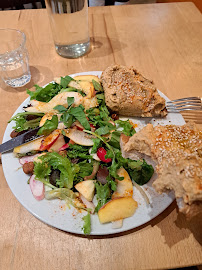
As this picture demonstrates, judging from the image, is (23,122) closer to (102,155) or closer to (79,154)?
(79,154)

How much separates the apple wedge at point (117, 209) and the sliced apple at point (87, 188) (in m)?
0.12

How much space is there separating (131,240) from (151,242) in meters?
0.12

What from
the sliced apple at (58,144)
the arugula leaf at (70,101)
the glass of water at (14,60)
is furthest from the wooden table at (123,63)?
the arugula leaf at (70,101)

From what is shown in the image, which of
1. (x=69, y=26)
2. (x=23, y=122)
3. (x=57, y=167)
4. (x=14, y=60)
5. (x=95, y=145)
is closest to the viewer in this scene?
(x=57, y=167)

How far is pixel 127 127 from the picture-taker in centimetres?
183

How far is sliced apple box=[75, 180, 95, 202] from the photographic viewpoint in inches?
57.6

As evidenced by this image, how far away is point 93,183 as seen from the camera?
1512 millimetres

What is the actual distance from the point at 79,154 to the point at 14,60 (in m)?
Result: 1.38

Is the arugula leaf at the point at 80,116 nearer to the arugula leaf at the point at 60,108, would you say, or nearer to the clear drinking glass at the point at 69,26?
the arugula leaf at the point at 60,108

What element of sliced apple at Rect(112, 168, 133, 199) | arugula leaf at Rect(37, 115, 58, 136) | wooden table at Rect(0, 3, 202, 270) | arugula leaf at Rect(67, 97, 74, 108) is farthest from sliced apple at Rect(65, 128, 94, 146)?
wooden table at Rect(0, 3, 202, 270)

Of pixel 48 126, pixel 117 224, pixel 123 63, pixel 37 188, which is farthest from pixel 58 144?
pixel 123 63

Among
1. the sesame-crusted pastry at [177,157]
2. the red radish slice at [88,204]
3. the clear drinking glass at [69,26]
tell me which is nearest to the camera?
the sesame-crusted pastry at [177,157]

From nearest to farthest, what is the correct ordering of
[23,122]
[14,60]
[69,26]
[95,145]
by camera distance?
[95,145], [23,122], [14,60], [69,26]

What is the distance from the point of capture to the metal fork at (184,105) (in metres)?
1.96
